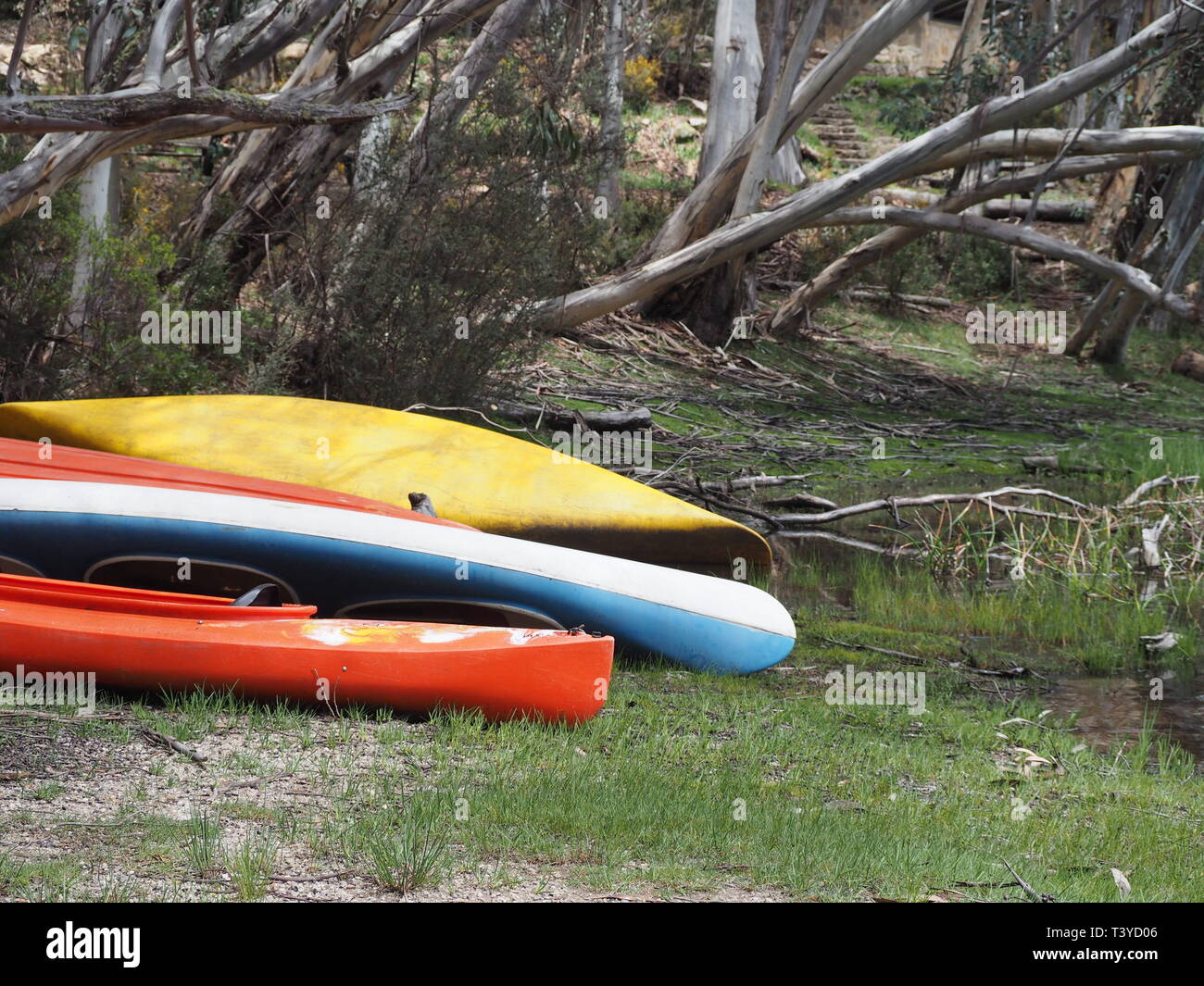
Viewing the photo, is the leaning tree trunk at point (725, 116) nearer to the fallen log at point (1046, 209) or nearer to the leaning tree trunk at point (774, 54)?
the leaning tree trunk at point (774, 54)

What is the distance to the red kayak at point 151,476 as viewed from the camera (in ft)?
17.7

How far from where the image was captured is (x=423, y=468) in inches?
261

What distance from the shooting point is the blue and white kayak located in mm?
4910

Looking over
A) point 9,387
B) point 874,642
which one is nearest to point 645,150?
point 9,387

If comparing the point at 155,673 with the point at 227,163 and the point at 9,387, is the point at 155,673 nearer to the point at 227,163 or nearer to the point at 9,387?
the point at 9,387

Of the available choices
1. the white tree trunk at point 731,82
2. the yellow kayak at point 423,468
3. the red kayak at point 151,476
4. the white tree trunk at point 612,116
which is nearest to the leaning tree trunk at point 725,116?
the white tree trunk at point 731,82

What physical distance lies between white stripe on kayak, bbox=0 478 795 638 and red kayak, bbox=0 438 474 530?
24 cm

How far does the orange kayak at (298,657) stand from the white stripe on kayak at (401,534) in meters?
0.83

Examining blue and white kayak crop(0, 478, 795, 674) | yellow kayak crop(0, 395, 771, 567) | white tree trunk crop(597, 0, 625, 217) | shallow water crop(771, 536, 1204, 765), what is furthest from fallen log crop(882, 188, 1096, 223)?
blue and white kayak crop(0, 478, 795, 674)

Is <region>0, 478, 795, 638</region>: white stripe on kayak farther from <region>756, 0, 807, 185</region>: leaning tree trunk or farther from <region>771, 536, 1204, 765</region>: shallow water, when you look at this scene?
<region>756, 0, 807, 185</region>: leaning tree trunk

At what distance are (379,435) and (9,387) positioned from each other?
2434mm

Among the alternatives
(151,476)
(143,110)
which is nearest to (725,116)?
(151,476)
